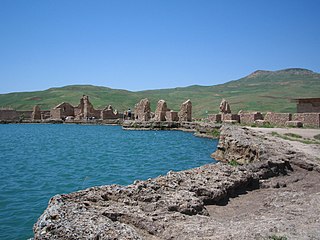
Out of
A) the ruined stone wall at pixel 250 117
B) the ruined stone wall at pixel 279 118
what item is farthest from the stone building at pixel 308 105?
the ruined stone wall at pixel 250 117

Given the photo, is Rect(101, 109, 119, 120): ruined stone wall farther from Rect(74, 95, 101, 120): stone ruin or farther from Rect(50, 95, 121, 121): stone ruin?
Rect(74, 95, 101, 120): stone ruin

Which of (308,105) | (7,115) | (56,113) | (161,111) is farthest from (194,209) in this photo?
(7,115)

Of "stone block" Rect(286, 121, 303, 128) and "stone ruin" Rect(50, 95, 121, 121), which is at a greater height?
"stone ruin" Rect(50, 95, 121, 121)

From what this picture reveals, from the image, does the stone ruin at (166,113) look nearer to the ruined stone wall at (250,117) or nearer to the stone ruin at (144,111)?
the stone ruin at (144,111)

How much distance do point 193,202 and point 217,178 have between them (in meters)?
2.28

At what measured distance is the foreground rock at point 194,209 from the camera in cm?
489

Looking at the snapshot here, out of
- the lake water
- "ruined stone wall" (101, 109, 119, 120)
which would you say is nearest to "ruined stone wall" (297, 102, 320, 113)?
the lake water

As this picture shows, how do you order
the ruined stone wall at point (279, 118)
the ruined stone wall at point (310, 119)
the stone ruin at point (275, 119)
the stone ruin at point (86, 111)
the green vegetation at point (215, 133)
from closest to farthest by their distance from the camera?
the ruined stone wall at point (310, 119)
the stone ruin at point (275, 119)
the ruined stone wall at point (279, 118)
the green vegetation at point (215, 133)
the stone ruin at point (86, 111)

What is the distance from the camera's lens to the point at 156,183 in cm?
750

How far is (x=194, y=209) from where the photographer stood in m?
6.43

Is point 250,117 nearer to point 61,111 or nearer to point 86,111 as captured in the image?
point 86,111

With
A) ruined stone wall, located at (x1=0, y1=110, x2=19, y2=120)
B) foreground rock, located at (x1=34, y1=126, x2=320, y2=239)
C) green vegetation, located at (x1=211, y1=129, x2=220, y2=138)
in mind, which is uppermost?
ruined stone wall, located at (x1=0, y1=110, x2=19, y2=120)

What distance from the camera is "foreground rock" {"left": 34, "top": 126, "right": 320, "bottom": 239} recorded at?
4.89 m

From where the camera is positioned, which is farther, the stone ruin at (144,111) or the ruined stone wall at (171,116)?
the stone ruin at (144,111)
